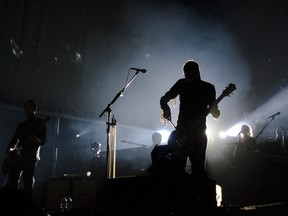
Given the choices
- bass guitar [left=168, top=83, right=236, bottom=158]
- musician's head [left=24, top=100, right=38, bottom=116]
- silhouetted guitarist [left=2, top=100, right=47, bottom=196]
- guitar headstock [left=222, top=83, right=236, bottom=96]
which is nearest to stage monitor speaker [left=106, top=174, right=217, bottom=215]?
bass guitar [left=168, top=83, right=236, bottom=158]

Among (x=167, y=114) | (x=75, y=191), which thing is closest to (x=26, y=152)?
(x=75, y=191)

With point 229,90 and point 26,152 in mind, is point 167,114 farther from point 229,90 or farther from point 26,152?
point 26,152

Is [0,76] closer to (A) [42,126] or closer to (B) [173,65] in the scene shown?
(A) [42,126]

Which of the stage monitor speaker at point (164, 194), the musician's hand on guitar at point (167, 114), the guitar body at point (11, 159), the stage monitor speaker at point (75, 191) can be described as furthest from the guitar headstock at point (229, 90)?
the guitar body at point (11, 159)

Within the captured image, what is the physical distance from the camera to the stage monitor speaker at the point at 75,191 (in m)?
6.94

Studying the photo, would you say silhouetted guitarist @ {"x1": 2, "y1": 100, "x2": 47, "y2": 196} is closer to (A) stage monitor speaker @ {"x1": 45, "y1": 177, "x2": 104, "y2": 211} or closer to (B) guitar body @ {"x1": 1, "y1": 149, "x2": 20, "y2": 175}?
(B) guitar body @ {"x1": 1, "y1": 149, "x2": 20, "y2": 175}

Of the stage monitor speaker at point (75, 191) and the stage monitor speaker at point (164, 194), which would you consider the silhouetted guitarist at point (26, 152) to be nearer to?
the stage monitor speaker at point (75, 191)

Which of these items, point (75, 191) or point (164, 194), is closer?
point (164, 194)

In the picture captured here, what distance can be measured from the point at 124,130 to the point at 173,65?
3.50 meters

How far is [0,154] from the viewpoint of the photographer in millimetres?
10000

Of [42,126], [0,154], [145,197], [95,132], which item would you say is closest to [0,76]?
[0,154]

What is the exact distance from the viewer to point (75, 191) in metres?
7.02

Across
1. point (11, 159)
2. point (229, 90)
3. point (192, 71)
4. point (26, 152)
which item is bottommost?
point (11, 159)

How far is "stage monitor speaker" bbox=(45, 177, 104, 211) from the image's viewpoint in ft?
22.8
